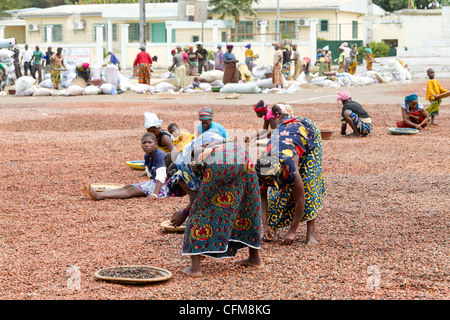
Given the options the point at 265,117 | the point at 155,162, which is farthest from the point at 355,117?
the point at 155,162

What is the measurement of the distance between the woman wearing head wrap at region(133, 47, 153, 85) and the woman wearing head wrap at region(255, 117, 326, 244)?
19.4m

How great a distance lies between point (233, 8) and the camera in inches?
1710

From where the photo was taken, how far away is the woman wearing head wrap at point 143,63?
24.7m

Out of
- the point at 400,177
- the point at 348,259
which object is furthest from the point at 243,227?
the point at 400,177

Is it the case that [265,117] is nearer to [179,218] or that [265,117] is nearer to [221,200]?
[179,218]

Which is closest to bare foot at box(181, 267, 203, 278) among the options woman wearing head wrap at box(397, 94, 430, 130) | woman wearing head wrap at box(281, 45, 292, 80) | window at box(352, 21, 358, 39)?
woman wearing head wrap at box(397, 94, 430, 130)

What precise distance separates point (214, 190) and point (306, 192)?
3.89 ft

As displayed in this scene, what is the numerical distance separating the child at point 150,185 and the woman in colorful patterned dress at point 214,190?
279cm

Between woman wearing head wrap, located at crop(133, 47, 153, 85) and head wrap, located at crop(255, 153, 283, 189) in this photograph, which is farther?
woman wearing head wrap, located at crop(133, 47, 153, 85)

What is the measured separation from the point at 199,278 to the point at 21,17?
149ft

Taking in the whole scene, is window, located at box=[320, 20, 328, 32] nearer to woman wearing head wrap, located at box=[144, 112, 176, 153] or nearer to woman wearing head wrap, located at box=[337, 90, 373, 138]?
woman wearing head wrap, located at box=[337, 90, 373, 138]

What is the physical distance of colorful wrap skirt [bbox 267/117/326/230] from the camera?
5.54 meters

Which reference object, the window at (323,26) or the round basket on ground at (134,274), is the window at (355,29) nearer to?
the window at (323,26)
